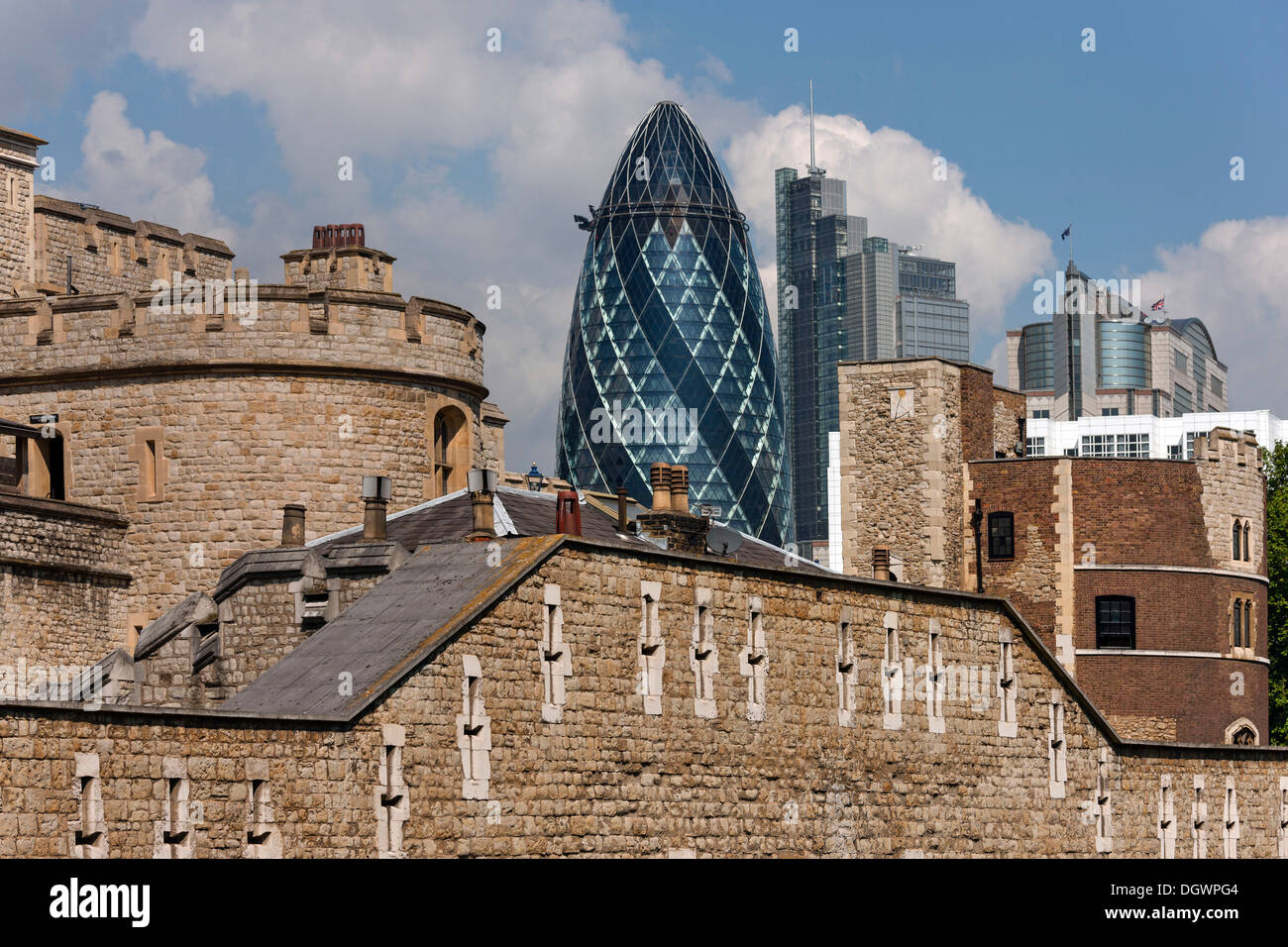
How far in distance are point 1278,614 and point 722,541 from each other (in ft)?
143

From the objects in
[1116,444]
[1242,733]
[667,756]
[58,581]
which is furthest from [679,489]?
[1116,444]

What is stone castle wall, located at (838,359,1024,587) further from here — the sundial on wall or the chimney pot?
the chimney pot

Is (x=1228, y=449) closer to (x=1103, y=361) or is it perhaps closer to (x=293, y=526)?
(x=293, y=526)

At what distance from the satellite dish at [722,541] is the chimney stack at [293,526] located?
8.42 m

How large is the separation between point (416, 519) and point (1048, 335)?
499ft

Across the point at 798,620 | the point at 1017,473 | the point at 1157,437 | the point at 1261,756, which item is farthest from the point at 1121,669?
the point at 1157,437

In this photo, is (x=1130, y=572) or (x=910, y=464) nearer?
(x=1130, y=572)

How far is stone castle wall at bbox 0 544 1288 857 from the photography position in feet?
91.6

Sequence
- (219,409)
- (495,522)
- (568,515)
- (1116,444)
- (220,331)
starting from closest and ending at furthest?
1. (568,515)
2. (495,522)
3. (219,409)
4. (220,331)
5. (1116,444)

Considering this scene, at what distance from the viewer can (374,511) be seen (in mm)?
40875

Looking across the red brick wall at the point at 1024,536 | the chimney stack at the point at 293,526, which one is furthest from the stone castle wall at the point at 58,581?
the red brick wall at the point at 1024,536

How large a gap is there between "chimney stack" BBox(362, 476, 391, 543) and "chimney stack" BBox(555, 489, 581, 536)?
3.21 m

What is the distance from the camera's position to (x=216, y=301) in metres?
47.4
